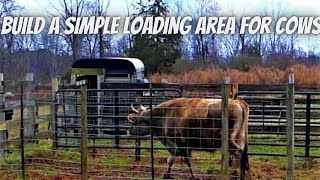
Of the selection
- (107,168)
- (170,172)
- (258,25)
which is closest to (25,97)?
(107,168)

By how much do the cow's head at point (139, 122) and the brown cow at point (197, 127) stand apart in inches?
0.7

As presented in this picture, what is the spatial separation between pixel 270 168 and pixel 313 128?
160 cm

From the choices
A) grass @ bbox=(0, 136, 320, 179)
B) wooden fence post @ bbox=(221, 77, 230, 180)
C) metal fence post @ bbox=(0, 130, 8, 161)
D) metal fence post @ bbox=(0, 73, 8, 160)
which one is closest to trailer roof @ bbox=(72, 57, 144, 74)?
grass @ bbox=(0, 136, 320, 179)

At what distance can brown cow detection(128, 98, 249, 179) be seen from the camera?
6.73m

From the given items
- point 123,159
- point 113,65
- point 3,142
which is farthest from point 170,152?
point 113,65

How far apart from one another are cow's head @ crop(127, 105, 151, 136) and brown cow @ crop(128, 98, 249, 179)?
0.06 ft

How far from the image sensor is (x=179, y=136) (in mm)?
7426

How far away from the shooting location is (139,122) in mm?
8172

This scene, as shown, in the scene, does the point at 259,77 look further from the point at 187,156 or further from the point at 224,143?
the point at 224,143

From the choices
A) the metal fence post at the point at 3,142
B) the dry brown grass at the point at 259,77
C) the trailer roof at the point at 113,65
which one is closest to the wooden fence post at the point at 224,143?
the metal fence post at the point at 3,142

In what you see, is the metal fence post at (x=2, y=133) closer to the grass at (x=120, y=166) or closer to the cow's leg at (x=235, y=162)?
the grass at (x=120, y=166)

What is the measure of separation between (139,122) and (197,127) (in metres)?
1.34

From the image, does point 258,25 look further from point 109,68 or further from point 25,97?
point 25,97

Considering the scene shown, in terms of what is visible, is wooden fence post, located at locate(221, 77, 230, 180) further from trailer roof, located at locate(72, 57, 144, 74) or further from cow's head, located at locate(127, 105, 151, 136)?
trailer roof, located at locate(72, 57, 144, 74)
